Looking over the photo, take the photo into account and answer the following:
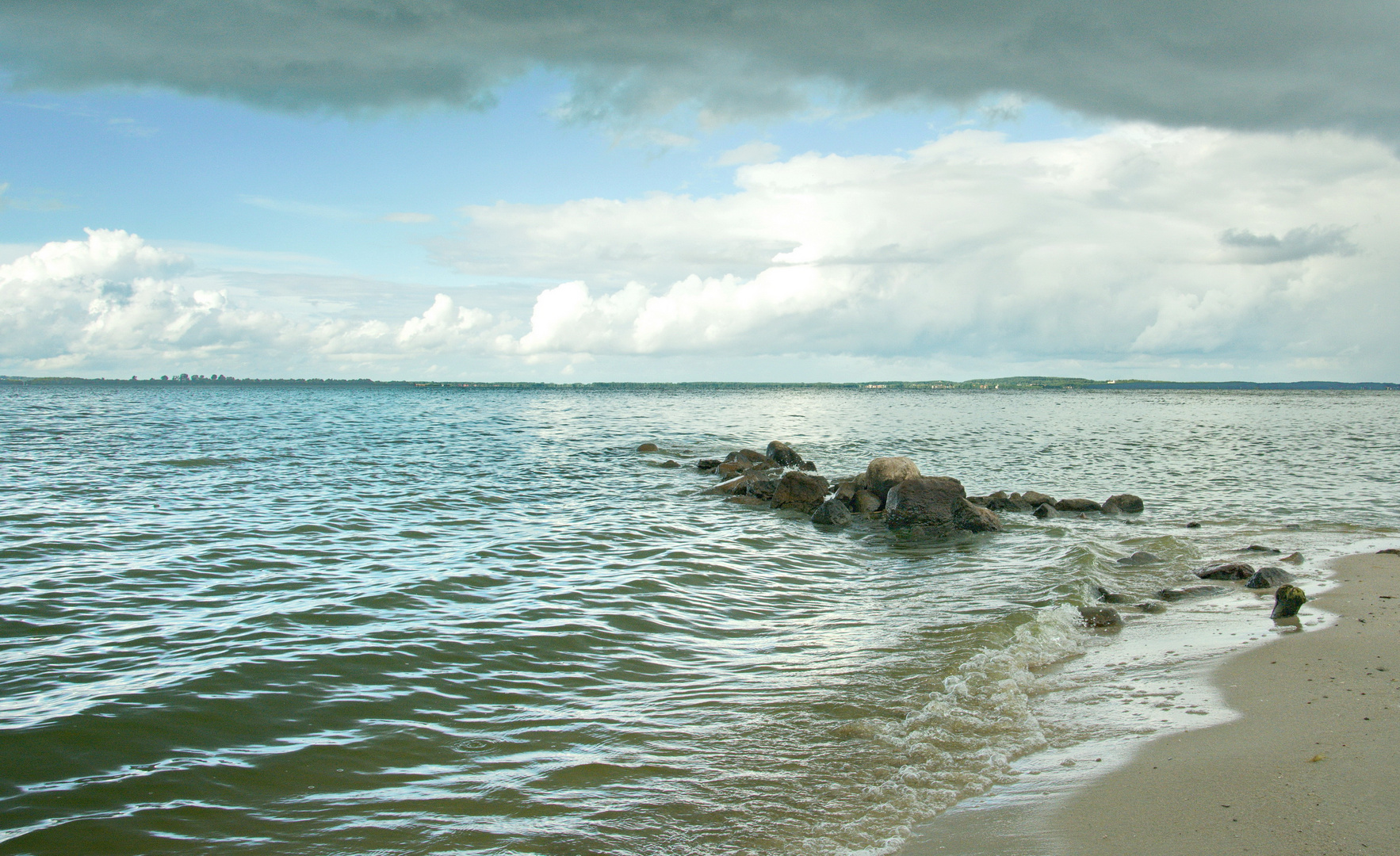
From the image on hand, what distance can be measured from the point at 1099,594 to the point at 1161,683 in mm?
3917

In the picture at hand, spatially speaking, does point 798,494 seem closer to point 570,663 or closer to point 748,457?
point 748,457

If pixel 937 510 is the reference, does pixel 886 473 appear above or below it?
above

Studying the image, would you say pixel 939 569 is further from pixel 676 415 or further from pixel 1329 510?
pixel 676 415

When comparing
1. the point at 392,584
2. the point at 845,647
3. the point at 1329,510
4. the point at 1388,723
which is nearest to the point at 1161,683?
the point at 1388,723

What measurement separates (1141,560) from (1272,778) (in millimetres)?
9101

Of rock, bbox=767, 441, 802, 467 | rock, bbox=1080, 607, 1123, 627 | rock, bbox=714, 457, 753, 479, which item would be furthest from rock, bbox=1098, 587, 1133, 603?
rock, bbox=767, 441, 802, 467

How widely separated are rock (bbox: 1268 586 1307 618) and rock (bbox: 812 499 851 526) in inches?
372

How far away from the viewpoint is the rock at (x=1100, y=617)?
9.38m

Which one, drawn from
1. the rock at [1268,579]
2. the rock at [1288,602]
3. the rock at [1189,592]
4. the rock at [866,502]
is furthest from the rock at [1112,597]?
the rock at [866,502]

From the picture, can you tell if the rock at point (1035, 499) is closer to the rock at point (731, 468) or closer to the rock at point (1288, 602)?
the rock at point (731, 468)

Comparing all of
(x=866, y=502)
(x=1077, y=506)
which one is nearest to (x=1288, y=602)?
(x=1077, y=506)

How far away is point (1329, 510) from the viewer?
1850cm

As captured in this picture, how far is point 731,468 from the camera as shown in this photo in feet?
85.3

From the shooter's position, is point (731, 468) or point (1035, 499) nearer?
point (1035, 499)
